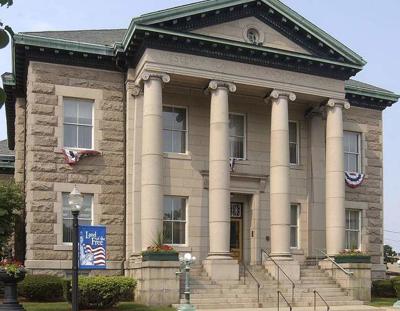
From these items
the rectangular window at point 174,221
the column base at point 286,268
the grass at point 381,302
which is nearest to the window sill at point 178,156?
the rectangular window at point 174,221

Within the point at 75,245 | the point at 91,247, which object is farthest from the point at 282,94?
the point at 75,245

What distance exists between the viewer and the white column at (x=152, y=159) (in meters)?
22.9

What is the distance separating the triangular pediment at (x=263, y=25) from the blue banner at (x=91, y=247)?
8.53 metres

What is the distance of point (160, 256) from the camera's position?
21734 millimetres

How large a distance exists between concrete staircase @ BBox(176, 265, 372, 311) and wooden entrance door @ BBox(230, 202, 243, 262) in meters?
1.82

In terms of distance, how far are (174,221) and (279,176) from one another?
474 cm

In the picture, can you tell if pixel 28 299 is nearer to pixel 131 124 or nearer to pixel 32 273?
pixel 32 273

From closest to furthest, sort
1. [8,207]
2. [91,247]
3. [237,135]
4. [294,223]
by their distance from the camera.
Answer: [91,247] < [8,207] < [237,135] < [294,223]

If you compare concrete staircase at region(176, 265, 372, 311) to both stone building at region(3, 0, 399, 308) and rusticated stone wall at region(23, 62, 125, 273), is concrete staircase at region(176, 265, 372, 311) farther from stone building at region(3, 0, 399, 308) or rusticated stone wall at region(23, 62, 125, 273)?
rusticated stone wall at region(23, 62, 125, 273)

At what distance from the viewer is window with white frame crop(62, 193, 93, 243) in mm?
24203

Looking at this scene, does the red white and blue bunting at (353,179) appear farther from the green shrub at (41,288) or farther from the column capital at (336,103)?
the green shrub at (41,288)

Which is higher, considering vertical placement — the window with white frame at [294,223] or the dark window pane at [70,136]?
the dark window pane at [70,136]

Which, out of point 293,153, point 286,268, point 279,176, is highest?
point 293,153

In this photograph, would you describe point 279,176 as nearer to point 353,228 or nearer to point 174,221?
point 174,221
